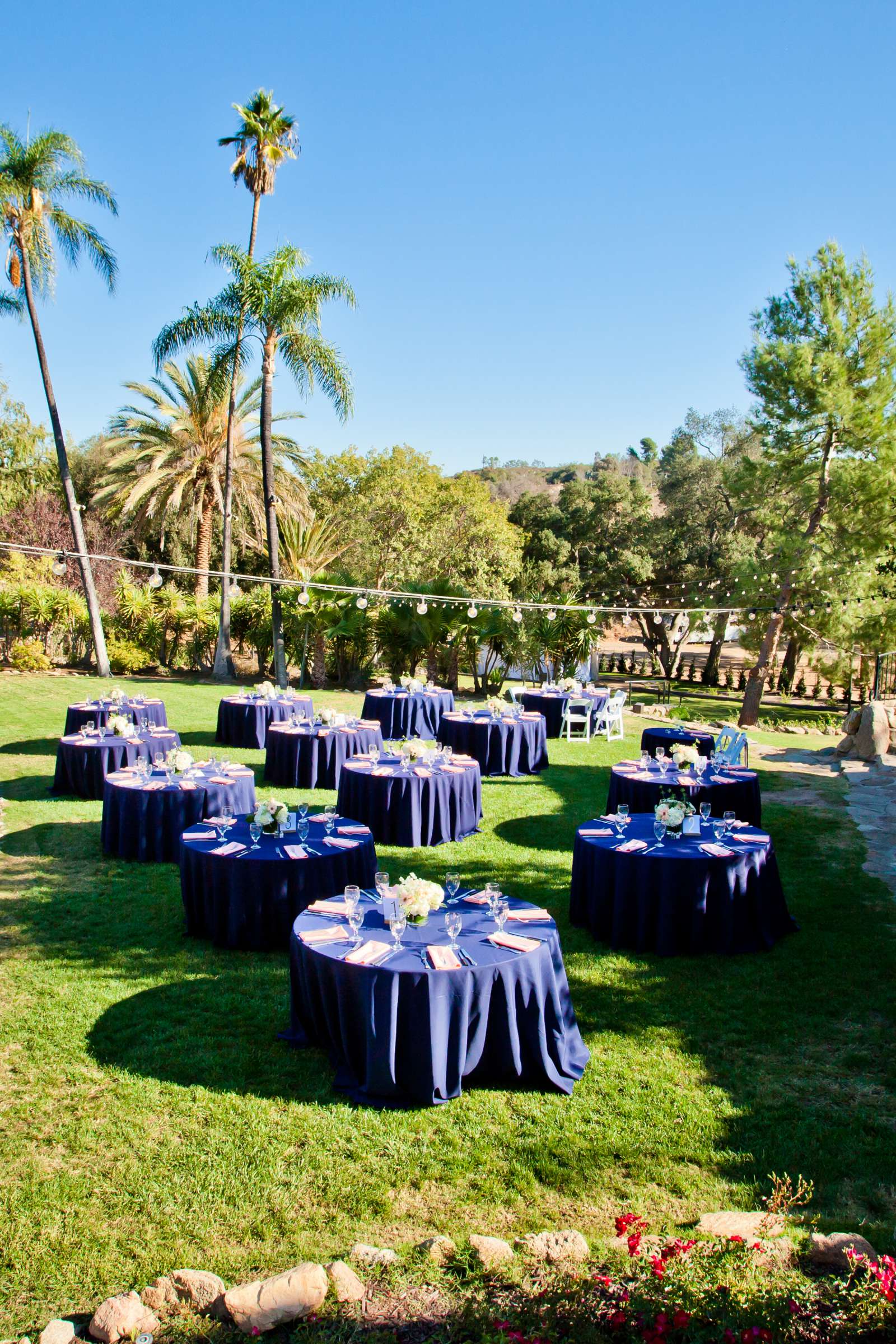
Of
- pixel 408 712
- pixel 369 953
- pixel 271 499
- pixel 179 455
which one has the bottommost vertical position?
pixel 369 953

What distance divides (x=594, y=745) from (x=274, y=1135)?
40.1 feet

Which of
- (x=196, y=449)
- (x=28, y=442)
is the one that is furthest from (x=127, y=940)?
(x=28, y=442)

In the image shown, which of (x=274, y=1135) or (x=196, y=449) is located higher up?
(x=196, y=449)

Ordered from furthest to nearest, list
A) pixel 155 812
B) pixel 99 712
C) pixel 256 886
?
1. pixel 99 712
2. pixel 155 812
3. pixel 256 886

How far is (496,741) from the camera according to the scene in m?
12.7

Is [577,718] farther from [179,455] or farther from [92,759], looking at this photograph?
[179,455]

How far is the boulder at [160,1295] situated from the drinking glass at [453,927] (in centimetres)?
188

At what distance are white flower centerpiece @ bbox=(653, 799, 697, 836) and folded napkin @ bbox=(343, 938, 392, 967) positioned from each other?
115 inches

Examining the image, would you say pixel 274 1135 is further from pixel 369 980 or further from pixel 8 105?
pixel 8 105

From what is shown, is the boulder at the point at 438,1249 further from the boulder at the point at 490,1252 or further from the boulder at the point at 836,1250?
the boulder at the point at 836,1250

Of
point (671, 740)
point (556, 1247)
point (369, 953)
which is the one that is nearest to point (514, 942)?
point (369, 953)

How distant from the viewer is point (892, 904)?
294 inches

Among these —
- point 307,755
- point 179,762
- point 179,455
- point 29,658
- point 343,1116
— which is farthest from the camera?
point 179,455

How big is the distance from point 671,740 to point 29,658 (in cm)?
1710
